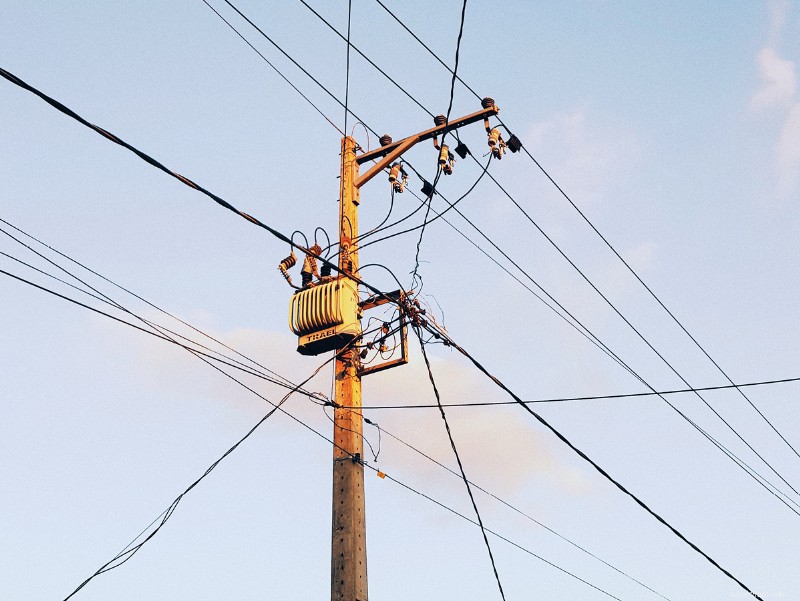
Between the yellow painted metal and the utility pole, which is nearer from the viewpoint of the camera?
the utility pole

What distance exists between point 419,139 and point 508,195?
61.8 inches

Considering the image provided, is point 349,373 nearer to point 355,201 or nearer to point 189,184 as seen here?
point 355,201

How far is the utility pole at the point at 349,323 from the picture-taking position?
963 centimetres

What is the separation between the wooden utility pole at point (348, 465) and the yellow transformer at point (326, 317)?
22 centimetres

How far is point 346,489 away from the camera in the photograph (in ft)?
32.8

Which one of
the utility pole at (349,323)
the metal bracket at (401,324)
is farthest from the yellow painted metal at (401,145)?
the metal bracket at (401,324)

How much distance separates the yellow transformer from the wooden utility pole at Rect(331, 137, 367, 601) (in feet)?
0.73

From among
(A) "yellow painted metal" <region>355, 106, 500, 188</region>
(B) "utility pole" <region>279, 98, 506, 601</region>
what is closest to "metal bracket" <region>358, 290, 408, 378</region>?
(B) "utility pole" <region>279, 98, 506, 601</region>

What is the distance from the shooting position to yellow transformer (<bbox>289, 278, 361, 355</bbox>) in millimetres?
11055

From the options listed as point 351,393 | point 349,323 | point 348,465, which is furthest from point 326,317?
point 348,465

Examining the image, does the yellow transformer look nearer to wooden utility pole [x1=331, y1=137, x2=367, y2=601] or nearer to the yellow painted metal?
wooden utility pole [x1=331, y1=137, x2=367, y2=601]

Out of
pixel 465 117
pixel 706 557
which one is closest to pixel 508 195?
pixel 465 117

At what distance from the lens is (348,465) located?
33.3ft

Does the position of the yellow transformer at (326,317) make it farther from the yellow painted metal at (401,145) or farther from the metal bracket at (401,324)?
the yellow painted metal at (401,145)
